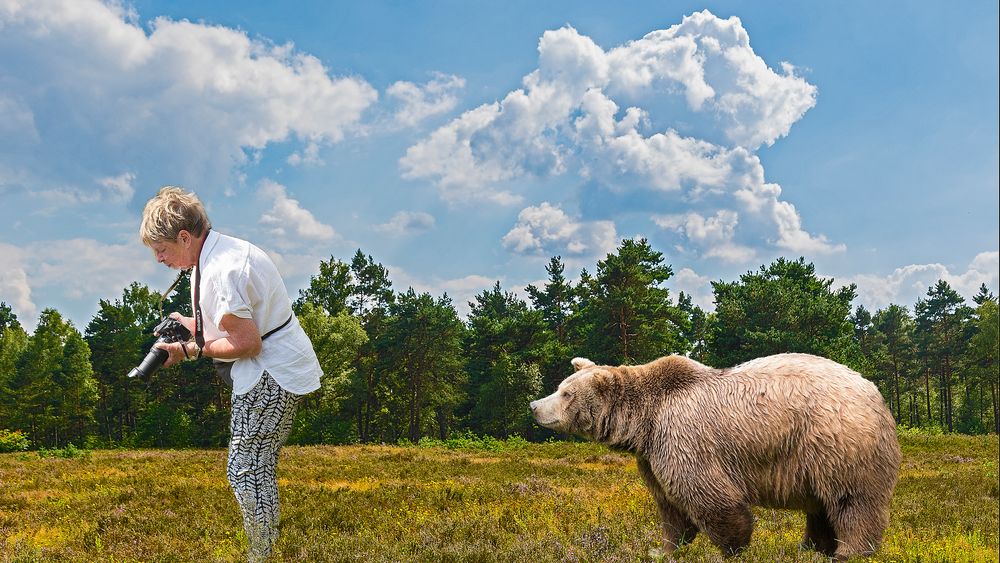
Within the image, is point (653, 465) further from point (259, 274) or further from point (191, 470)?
point (191, 470)

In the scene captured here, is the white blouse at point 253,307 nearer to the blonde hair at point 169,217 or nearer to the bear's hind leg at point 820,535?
the blonde hair at point 169,217

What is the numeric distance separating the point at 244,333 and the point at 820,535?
4501 millimetres

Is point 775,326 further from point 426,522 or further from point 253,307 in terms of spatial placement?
point 253,307

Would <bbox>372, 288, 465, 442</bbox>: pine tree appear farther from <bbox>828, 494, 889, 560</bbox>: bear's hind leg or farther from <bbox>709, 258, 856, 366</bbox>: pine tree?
<bbox>828, 494, 889, 560</bbox>: bear's hind leg

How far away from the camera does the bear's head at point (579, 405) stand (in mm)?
5078

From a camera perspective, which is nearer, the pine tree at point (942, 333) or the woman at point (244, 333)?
Answer: the woman at point (244, 333)

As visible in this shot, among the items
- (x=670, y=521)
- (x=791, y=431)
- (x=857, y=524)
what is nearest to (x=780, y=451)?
(x=791, y=431)

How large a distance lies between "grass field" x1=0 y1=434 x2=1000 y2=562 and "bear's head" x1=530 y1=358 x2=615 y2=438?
0.93m

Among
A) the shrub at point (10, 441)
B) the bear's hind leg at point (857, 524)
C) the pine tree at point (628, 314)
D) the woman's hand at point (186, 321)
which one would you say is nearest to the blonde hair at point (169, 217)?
the woman's hand at point (186, 321)

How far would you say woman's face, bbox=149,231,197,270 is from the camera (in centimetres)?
414

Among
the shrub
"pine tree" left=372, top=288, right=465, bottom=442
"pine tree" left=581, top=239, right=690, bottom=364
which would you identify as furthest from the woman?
"pine tree" left=372, top=288, right=465, bottom=442

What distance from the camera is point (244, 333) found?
397 centimetres

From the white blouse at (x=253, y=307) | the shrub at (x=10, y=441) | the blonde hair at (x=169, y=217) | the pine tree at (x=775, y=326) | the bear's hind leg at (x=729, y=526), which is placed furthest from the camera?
the pine tree at (x=775, y=326)

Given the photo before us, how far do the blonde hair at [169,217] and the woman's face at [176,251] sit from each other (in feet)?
0.09
